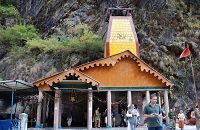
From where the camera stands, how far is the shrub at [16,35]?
34.4m

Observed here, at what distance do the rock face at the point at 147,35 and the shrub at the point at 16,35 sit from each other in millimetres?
2077

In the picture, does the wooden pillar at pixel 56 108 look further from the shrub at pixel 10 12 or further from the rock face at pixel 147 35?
the shrub at pixel 10 12

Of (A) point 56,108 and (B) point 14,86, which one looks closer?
(A) point 56,108

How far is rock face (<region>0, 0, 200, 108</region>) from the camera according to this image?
2748 cm

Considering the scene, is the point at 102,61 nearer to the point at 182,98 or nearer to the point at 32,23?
the point at 182,98

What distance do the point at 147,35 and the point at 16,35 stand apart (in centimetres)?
2510

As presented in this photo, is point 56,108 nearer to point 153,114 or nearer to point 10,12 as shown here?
point 153,114

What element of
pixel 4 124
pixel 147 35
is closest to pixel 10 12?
pixel 147 35

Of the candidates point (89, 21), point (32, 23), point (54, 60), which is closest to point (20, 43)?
point (32, 23)

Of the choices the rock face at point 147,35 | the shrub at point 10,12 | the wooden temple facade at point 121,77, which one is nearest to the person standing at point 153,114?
the wooden temple facade at point 121,77

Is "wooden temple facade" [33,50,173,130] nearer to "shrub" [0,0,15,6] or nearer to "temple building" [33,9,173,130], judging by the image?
"temple building" [33,9,173,130]

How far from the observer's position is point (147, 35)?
29.4 metres

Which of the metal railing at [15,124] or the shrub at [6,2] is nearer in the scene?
the metal railing at [15,124]

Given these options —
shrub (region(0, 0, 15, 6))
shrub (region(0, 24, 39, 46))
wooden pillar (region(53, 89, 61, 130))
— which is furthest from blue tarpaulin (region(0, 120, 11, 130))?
shrub (region(0, 0, 15, 6))
